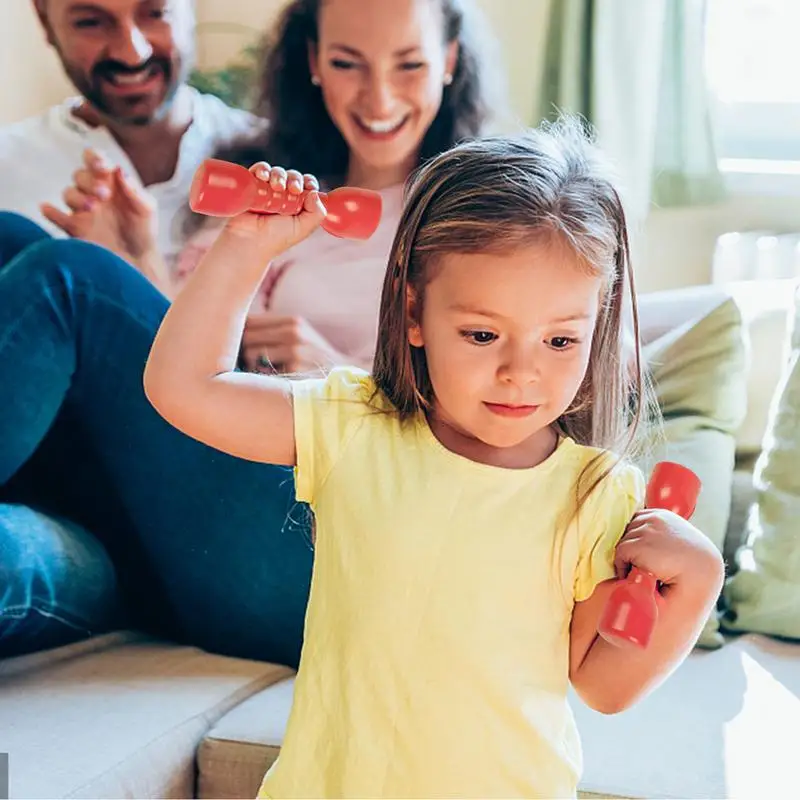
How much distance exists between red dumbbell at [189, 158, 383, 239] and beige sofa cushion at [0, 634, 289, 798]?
2.13ft

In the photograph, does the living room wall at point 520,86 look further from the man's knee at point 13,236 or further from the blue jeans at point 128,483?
the blue jeans at point 128,483

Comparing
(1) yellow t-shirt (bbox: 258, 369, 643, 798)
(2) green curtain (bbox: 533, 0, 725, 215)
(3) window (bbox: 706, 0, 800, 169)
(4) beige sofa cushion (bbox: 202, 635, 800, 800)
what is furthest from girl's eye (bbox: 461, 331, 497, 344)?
(3) window (bbox: 706, 0, 800, 169)

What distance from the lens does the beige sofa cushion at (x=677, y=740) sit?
47.3 inches

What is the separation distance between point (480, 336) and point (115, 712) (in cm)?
72

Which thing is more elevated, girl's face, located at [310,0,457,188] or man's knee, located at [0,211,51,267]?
girl's face, located at [310,0,457,188]

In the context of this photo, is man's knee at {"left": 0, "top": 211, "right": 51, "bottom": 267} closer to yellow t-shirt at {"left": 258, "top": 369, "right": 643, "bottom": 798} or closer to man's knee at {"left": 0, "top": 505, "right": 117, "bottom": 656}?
man's knee at {"left": 0, "top": 505, "right": 117, "bottom": 656}

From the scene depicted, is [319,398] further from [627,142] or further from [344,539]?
[627,142]

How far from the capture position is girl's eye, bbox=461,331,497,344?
2.84ft

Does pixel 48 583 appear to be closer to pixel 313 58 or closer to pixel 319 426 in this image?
pixel 319 426

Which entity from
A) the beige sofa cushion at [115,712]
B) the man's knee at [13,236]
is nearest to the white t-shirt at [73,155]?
the man's knee at [13,236]

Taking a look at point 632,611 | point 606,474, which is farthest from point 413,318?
point 632,611

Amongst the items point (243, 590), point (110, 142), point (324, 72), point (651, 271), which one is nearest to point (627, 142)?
point (651, 271)

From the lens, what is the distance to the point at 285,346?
189cm

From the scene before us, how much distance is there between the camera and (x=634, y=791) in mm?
1187
